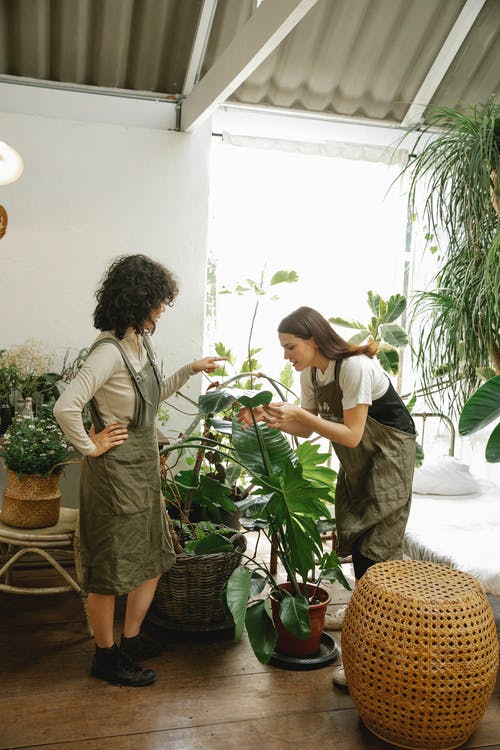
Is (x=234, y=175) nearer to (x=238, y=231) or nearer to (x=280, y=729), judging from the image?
(x=238, y=231)

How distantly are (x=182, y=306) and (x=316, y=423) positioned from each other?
6.79ft

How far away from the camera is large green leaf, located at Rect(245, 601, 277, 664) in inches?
112

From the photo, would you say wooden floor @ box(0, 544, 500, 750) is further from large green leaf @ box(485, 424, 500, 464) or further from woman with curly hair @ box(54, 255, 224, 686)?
large green leaf @ box(485, 424, 500, 464)

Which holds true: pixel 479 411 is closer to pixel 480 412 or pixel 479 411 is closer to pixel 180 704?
pixel 480 412

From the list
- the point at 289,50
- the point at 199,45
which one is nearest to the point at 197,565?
the point at 199,45

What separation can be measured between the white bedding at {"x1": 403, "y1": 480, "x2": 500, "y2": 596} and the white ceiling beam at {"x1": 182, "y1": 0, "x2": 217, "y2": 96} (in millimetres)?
2852

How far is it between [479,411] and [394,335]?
1.94 metres

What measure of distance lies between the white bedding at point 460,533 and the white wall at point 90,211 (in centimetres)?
168

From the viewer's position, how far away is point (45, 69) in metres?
4.43

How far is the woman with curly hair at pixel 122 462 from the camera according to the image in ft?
9.09

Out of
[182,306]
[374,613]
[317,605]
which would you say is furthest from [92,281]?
[374,613]

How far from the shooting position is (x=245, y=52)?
11.4 ft

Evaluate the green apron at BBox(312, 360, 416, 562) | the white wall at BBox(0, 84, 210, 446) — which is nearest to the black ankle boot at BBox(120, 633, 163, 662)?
the green apron at BBox(312, 360, 416, 562)

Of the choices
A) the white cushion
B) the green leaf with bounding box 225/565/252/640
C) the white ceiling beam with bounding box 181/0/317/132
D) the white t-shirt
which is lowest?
the green leaf with bounding box 225/565/252/640
